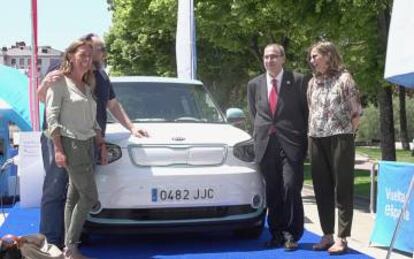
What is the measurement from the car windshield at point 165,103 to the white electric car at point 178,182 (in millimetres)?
394

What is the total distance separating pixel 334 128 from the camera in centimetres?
635

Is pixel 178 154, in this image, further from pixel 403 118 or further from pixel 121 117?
pixel 403 118

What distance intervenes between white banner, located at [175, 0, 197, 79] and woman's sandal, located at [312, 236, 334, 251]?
22.1 feet

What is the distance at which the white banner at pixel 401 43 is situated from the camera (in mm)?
4641

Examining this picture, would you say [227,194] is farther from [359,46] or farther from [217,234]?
[359,46]

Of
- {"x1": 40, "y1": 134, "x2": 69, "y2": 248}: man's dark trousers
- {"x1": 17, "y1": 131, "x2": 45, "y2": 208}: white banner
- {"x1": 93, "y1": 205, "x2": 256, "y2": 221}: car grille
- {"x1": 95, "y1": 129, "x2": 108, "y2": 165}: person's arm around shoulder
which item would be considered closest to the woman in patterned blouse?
{"x1": 93, "y1": 205, "x2": 256, "y2": 221}: car grille

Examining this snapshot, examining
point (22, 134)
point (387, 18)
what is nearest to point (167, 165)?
point (22, 134)

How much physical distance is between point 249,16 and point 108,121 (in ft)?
25.8

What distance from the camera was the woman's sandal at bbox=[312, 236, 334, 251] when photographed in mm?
6539

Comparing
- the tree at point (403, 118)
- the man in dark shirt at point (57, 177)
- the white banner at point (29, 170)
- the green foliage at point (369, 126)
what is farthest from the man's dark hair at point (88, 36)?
the green foliage at point (369, 126)

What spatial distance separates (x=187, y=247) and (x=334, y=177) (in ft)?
5.22

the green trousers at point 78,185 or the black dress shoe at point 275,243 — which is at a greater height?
the green trousers at point 78,185

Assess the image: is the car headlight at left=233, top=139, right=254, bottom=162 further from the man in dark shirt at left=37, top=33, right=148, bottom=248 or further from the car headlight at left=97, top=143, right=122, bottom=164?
the man in dark shirt at left=37, top=33, right=148, bottom=248

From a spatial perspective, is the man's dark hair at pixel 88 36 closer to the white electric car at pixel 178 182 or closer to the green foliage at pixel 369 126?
the white electric car at pixel 178 182
